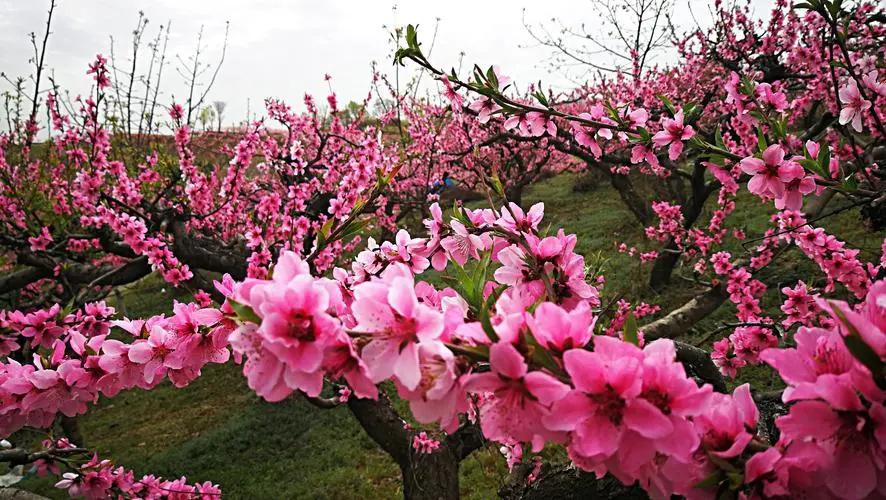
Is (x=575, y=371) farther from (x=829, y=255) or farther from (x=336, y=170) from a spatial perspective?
(x=336, y=170)

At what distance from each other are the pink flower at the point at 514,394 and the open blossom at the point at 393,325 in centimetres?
9

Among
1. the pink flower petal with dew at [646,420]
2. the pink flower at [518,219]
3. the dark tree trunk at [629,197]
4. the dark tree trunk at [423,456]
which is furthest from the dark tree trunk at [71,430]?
the dark tree trunk at [629,197]

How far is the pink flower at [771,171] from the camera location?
1.55m

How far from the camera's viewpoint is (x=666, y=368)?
671mm

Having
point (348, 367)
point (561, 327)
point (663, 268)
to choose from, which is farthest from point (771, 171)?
point (663, 268)

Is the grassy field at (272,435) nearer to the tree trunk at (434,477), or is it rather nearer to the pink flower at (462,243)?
the tree trunk at (434,477)

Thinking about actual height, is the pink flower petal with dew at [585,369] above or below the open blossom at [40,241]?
above

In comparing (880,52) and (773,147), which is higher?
(880,52)

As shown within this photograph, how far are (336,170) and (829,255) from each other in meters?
5.34

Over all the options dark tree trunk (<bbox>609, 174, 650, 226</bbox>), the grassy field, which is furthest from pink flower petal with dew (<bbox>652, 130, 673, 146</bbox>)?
dark tree trunk (<bbox>609, 174, 650, 226</bbox>)

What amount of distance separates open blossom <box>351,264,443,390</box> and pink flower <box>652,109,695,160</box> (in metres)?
1.56

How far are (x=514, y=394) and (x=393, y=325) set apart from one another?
208 millimetres

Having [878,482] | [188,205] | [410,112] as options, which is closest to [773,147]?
[878,482]

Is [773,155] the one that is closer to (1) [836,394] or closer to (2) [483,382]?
(1) [836,394]
